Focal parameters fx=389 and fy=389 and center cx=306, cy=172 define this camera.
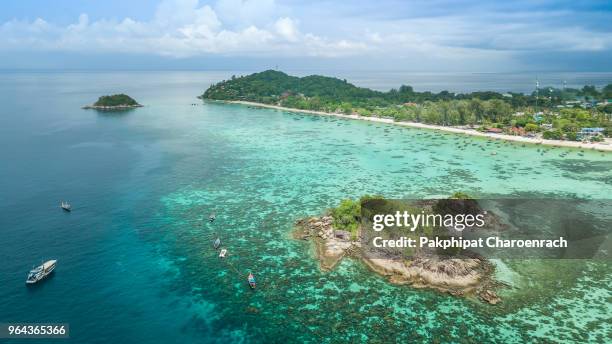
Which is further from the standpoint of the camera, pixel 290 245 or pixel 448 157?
pixel 448 157

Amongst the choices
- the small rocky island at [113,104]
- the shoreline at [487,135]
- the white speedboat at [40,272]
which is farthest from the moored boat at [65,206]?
the small rocky island at [113,104]

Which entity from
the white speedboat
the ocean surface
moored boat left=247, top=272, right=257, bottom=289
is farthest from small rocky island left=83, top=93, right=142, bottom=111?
moored boat left=247, top=272, right=257, bottom=289

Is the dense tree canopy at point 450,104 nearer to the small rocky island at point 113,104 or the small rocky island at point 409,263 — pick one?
the small rocky island at point 113,104

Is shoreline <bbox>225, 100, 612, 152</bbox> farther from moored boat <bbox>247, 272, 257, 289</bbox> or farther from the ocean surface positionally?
moored boat <bbox>247, 272, 257, 289</bbox>

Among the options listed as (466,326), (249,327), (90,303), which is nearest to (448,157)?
(466,326)

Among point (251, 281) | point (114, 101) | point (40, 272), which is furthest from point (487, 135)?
point (114, 101)

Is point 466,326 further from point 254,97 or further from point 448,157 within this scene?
point 254,97
